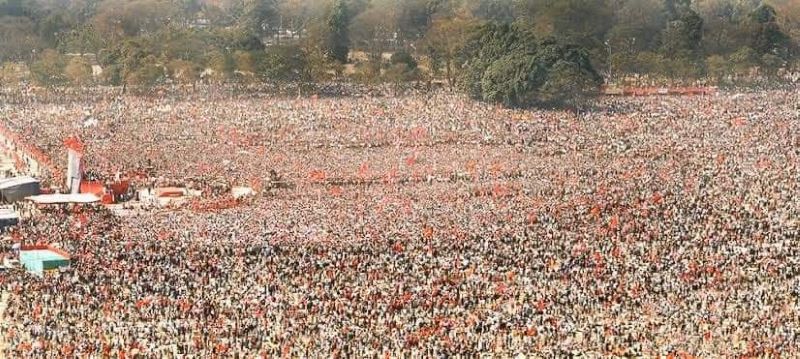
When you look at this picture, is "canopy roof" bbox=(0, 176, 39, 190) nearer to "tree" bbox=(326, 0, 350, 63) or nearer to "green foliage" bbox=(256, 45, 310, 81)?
"green foliage" bbox=(256, 45, 310, 81)

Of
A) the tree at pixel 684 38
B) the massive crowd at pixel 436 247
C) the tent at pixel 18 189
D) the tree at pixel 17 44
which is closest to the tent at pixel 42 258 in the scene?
the massive crowd at pixel 436 247

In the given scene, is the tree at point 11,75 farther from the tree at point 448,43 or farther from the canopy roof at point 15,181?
the canopy roof at point 15,181

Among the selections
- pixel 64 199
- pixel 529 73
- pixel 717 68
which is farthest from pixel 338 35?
pixel 64 199

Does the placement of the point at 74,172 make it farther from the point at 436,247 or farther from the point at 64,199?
the point at 436,247

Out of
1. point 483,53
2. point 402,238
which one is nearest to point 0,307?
point 402,238

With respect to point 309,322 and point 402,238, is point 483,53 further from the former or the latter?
point 309,322

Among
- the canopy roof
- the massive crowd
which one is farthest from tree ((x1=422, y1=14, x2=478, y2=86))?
the canopy roof

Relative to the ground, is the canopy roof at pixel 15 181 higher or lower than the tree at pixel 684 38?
lower
